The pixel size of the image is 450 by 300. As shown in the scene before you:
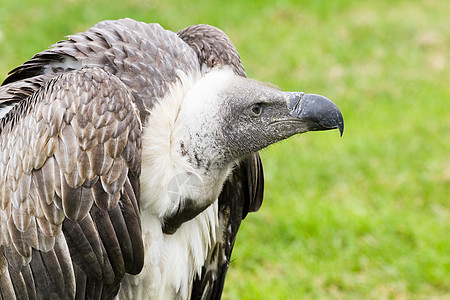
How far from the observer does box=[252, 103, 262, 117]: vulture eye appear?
139 inches

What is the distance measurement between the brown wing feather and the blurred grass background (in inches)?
83.6

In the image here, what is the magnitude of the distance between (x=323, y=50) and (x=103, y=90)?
263 inches

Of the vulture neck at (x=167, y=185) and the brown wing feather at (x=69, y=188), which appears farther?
the vulture neck at (x=167, y=185)

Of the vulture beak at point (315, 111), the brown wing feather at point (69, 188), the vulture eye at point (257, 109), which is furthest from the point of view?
the vulture eye at point (257, 109)

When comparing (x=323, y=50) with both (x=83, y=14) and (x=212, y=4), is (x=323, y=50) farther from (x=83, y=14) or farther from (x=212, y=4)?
(x=83, y=14)

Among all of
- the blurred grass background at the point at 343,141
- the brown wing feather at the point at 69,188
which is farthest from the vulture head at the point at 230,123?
the blurred grass background at the point at 343,141

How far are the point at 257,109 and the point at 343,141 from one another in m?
4.22

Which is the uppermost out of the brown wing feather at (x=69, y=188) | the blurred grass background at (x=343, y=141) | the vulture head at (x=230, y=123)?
the blurred grass background at (x=343, y=141)

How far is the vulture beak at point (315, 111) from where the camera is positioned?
11.2 feet

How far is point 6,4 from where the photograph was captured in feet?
33.0

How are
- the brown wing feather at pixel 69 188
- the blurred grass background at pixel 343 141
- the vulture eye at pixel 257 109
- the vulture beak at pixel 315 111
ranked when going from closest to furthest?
1. the brown wing feather at pixel 69 188
2. the vulture beak at pixel 315 111
3. the vulture eye at pixel 257 109
4. the blurred grass background at pixel 343 141

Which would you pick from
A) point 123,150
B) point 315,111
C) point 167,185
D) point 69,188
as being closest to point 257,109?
point 315,111

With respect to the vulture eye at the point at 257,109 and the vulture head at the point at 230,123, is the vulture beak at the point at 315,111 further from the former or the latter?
the vulture eye at the point at 257,109

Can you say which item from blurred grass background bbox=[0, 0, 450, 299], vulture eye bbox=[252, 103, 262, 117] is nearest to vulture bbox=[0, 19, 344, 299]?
vulture eye bbox=[252, 103, 262, 117]
